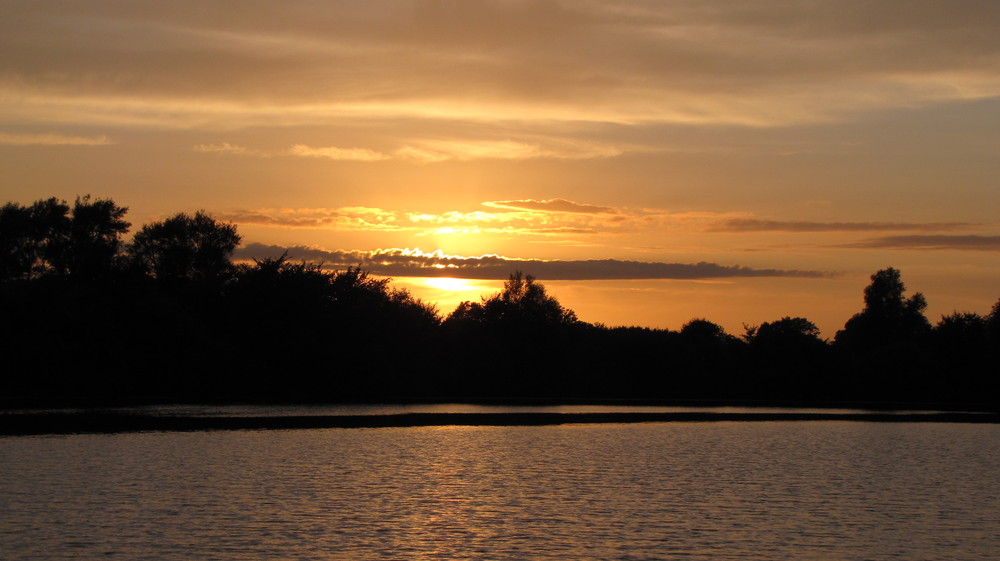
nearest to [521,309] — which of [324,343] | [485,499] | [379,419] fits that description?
[324,343]

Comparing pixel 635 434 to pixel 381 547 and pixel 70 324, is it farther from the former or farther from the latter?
pixel 70 324

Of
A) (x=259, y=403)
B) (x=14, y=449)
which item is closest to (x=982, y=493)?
(x=14, y=449)

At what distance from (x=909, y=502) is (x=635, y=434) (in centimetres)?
A: 2750

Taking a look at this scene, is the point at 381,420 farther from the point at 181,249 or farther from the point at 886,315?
the point at 886,315

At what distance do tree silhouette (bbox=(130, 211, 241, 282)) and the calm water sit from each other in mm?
57606

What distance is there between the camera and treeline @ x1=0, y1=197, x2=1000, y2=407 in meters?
82.9

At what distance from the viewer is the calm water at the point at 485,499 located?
22.1 meters

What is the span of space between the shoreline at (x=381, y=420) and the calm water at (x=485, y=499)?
559cm

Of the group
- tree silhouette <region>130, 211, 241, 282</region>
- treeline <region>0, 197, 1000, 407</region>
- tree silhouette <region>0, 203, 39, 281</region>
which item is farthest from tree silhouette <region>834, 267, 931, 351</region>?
tree silhouette <region>0, 203, 39, 281</region>

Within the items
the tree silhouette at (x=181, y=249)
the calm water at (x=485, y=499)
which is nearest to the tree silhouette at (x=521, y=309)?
the tree silhouette at (x=181, y=249)

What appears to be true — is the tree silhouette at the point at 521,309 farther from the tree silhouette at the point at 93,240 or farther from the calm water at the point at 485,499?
the calm water at the point at 485,499

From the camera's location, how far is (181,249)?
103562 mm

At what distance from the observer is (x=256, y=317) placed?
93.2m

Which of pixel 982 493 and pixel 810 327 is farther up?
pixel 810 327
